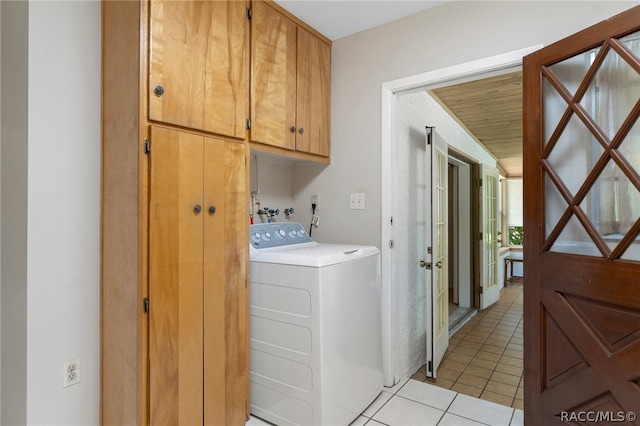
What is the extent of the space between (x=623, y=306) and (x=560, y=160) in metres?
0.67

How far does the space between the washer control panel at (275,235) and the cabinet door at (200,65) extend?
0.61 m

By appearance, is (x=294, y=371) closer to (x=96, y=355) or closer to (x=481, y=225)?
(x=96, y=355)

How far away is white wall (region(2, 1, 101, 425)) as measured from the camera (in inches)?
56.1

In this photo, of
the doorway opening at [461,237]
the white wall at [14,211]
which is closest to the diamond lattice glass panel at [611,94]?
the white wall at [14,211]

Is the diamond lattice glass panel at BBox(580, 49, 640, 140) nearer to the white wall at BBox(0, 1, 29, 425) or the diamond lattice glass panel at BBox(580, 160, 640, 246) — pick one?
the diamond lattice glass panel at BBox(580, 160, 640, 246)

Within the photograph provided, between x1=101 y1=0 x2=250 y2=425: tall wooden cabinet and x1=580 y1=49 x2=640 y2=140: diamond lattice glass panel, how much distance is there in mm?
1684

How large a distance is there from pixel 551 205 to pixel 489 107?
228 cm

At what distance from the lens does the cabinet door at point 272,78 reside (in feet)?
6.28

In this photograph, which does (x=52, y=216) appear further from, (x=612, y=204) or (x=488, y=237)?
(x=488, y=237)

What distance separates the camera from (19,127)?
1.43m

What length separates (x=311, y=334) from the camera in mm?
1704

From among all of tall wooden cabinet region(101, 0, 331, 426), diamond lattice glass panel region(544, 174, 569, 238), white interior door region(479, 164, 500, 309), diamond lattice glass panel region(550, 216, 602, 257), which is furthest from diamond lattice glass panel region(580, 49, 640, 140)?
white interior door region(479, 164, 500, 309)

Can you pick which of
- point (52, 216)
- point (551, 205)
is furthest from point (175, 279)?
point (551, 205)

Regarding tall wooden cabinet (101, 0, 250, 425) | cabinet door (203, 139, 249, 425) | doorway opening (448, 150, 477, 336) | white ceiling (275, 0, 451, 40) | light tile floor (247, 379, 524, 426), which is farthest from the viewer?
doorway opening (448, 150, 477, 336)
